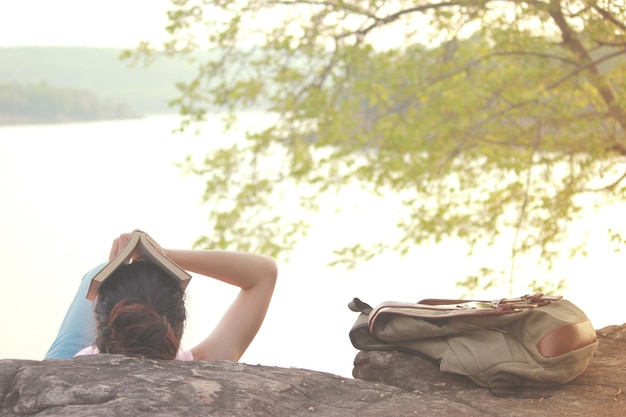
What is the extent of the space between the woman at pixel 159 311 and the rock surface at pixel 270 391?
7 centimetres

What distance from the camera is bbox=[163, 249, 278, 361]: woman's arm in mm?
2369

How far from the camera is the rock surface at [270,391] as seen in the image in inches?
69.3

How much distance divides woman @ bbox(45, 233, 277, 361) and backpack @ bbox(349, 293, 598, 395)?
0.37 metres

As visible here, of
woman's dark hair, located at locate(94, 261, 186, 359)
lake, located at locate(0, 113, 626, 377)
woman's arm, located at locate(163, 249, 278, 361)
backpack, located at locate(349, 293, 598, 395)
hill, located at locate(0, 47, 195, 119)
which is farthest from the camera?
hill, located at locate(0, 47, 195, 119)

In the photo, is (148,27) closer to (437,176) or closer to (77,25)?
(437,176)

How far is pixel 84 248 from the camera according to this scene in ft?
43.1

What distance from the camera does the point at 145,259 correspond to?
2090 millimetres

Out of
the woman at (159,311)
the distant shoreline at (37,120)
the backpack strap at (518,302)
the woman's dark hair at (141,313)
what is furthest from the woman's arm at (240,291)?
the distant shoreline at (37,120)

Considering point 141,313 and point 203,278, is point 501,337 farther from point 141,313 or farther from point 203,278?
point 203,278

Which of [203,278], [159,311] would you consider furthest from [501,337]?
[203,278]

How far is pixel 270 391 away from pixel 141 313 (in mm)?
366

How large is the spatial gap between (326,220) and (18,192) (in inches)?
250

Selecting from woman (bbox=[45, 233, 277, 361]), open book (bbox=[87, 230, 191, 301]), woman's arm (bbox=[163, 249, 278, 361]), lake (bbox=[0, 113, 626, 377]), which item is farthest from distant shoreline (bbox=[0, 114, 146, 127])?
open book (bbox=[87, 230, 191, 301])

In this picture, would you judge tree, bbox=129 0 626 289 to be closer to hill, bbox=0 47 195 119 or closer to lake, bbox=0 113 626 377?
lake, bbox=0 113 626 377
